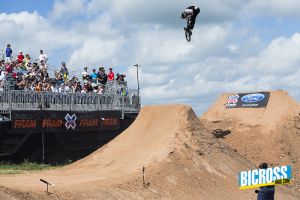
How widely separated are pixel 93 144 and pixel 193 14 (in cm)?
1129

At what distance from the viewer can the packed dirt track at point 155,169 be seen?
17609mm

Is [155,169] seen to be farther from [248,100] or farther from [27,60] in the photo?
[248,100]

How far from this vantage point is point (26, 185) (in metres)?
16.5

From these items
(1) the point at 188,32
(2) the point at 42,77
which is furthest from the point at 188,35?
(2) the point at 42,77

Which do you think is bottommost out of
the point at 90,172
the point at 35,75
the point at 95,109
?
the point at 90,172

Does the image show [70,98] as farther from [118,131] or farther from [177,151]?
[177,151]

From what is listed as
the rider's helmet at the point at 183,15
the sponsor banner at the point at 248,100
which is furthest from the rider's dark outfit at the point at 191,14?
the sponsor banner at the point at 248,100

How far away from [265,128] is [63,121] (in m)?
15.3

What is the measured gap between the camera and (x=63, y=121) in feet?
76.3

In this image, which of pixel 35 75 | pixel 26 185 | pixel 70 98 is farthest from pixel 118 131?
pixel 26 185

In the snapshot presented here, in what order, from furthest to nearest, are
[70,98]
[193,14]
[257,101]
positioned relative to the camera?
[257,101] < [70,98] < [193,14]

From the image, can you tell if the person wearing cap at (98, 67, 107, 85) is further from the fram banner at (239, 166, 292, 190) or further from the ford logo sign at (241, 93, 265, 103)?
→ the fram banner at (239, 166, 292, 190)

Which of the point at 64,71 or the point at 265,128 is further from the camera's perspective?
the point at 265,128

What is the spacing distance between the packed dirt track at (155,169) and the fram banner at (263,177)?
648cm
